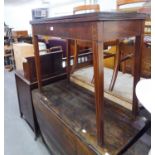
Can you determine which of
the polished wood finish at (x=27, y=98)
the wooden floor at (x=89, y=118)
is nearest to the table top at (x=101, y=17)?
the wooden floor at (x=89, y=118)

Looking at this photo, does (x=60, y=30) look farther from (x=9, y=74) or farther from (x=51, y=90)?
(x=9, y=74)

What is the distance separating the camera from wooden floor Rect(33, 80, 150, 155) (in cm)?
95

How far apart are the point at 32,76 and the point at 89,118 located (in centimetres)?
79

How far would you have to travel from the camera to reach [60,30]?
1.02m

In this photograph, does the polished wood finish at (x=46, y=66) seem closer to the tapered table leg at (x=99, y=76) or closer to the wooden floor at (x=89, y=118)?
the wooden floor at (x=89, y=118)

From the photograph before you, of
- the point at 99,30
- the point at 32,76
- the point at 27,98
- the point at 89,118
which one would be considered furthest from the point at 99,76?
the point at 27,98

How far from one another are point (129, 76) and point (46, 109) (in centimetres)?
110

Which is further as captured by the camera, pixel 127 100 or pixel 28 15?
pixel 28 15

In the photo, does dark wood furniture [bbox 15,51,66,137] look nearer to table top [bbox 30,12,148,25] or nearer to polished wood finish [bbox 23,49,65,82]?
polished wood finish [bbox 23,49,65,82]

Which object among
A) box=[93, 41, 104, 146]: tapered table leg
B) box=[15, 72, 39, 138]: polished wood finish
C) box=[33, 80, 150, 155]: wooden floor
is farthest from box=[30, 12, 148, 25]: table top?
box=[15, 72, 39, 138]: polished wood finish

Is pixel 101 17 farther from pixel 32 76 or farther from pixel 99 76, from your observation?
pixel 32 76

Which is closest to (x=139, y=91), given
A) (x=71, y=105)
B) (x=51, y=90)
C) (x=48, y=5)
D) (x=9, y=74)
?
(x=71, y=105)

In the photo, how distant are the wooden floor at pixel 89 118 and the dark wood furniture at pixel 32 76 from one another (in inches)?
5.6

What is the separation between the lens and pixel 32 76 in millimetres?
1677
